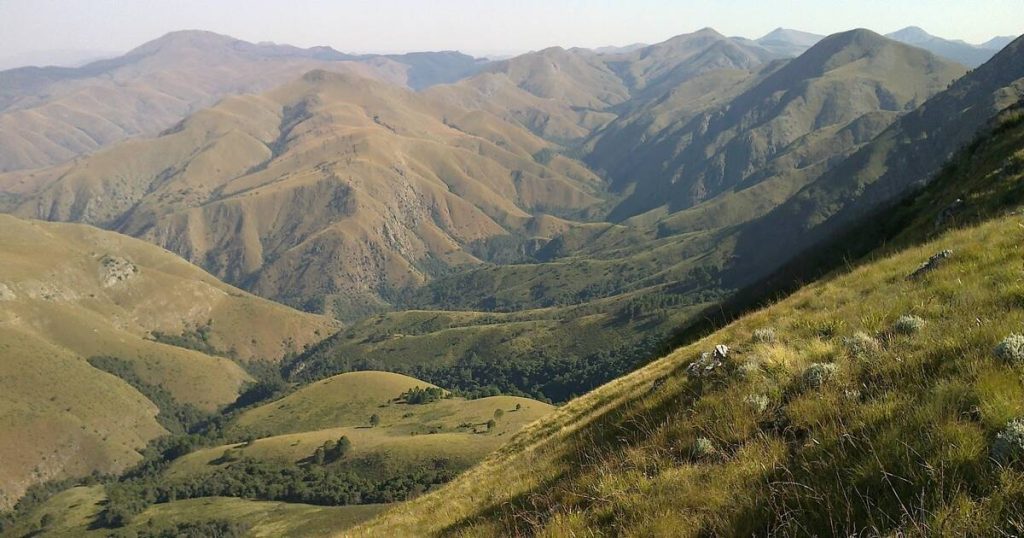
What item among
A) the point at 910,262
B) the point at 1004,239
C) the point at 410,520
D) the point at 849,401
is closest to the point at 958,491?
the point at 849,401

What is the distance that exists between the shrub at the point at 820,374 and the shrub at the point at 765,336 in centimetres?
340

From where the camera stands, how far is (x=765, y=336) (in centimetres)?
1459

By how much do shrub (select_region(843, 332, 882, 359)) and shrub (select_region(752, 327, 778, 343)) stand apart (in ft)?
7.73

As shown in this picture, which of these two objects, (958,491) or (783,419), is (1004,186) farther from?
(958,491)

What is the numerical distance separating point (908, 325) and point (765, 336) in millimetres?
3664

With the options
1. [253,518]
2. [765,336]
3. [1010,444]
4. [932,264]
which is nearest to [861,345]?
[765,336]

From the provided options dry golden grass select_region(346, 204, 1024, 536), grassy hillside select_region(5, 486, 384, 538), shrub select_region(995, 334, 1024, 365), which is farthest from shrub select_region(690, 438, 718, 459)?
grassy hillside select_region(5, 486, 384, 538)

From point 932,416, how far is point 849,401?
65.2 inches

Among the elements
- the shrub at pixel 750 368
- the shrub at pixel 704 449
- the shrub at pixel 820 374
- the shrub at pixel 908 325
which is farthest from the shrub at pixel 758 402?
the shrub at pixel 908 325

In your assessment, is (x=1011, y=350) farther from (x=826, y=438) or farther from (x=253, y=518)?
(x=253, y=518)

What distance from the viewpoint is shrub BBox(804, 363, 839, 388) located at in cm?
1021

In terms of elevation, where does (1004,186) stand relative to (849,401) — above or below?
above

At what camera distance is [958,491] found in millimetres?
6066

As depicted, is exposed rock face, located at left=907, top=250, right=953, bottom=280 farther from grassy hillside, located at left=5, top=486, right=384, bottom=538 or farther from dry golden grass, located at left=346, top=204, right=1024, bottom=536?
grassy hillside, located at left=5, top=486, right=384, bottom=538
